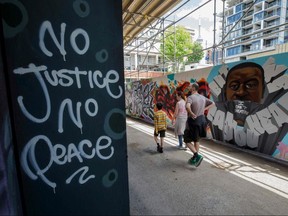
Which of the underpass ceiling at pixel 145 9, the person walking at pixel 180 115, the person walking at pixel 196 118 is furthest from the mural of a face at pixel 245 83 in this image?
the underpass ceiling at pixel 145 9

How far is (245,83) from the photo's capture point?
4852 millimetres

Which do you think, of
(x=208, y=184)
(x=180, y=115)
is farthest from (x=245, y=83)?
(x=208, y=184)

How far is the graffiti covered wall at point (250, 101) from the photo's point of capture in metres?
4.16

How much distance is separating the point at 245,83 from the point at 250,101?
52 cm

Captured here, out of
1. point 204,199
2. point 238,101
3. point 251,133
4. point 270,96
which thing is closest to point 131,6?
point 238,101

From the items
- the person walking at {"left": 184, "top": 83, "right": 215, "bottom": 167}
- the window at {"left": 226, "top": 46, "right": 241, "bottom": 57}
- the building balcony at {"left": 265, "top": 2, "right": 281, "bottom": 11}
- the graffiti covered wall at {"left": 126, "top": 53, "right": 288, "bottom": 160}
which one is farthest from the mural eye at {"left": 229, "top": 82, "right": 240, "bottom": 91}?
the building balcony at {"left": 265, "top": 2, "right": 281, "bottom": 11}

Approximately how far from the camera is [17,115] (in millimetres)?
1442

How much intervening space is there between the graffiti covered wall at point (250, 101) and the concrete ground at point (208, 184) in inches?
19.2

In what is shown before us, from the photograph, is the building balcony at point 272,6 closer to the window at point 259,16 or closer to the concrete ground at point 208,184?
the window at point 259,16

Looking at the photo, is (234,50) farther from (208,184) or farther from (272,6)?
(208,184)

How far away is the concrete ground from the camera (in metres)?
2.61

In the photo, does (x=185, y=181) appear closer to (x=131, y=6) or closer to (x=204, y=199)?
(x=204, y=199)

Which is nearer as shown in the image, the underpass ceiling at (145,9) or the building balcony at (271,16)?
the underpass ceiling at (145,9)

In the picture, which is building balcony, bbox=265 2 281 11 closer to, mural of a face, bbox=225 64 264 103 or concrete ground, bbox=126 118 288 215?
mural of a face, bbox=225 64 264 103
